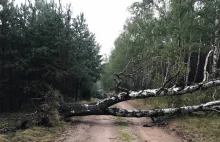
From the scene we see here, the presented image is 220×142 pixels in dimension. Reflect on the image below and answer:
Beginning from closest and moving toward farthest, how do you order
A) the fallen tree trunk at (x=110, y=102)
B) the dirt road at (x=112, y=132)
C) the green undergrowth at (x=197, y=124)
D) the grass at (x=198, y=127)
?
the dirt road at (x=112, y=132), the grass at (x=198, y=127), the green undergrowth at (x=197, y=124), the fallen tree trunk at (x=110, y=102)

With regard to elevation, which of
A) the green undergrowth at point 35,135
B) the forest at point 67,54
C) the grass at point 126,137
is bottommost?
the grass at point 126,137

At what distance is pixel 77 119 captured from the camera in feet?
58.3

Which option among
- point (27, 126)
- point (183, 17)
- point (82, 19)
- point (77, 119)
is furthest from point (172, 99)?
point (82, 19)

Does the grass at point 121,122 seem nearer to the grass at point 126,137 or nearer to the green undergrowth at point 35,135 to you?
the grass at point 126,137

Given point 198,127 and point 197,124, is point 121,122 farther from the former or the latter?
point 198,127

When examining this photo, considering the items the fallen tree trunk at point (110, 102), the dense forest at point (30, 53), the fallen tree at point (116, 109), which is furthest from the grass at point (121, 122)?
the dense forest at point (30, 53)

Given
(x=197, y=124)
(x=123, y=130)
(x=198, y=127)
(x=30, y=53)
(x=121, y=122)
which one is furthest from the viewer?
(x=30, y=53)

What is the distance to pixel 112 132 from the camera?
44.2 ft

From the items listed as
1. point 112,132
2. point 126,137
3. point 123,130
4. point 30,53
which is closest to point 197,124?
point 123,130

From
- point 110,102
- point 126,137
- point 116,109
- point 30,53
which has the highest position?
point 30,53

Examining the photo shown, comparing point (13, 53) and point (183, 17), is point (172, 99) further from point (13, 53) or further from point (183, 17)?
point (13, 53)

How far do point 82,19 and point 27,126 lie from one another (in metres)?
25.0

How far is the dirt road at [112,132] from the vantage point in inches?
466

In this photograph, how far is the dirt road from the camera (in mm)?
11844
